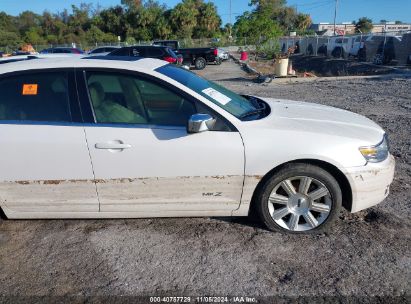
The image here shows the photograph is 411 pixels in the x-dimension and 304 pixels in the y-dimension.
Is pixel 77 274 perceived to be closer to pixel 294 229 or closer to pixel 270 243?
pixel 270 243

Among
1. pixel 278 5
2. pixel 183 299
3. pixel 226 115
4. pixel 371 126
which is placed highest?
pixel 278 5

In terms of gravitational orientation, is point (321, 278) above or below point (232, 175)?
below

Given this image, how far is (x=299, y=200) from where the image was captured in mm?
3523

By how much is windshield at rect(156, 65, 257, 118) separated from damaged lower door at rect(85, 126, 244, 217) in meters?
0.36

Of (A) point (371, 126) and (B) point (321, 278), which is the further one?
(A) point (371, 126)

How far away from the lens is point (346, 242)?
348 centimetres

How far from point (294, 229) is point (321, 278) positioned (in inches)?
25.6

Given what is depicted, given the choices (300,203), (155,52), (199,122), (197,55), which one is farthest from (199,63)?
(199,122)

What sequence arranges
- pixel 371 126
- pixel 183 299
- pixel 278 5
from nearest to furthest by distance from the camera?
pixel 183 299
pixel 371 126
pixel 278 5

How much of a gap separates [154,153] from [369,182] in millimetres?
1929

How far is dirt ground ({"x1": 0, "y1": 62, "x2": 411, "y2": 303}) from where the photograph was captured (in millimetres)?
2906

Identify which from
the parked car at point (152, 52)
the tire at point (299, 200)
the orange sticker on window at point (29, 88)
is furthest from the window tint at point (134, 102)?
the parked car at point (152, 52)

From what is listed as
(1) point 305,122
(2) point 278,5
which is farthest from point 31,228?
(2) point 278,5

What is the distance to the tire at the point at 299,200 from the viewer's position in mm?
3389
